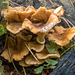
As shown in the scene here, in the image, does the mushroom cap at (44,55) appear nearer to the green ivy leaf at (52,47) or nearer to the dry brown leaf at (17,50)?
the green ivy leaf at (52,47)

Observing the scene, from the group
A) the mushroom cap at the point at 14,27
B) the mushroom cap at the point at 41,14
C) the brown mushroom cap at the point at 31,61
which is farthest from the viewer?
the brown mushroom cap at the point at 31,61

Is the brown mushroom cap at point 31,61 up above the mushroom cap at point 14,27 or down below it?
below

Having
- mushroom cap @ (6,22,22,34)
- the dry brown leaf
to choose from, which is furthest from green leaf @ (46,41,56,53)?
mushroom cap @ (6,22,22,34)

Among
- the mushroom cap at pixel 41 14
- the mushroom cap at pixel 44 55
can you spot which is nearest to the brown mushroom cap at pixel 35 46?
the mushroom cap at pixel 44 55

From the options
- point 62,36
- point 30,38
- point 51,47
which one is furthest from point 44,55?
point 62,36

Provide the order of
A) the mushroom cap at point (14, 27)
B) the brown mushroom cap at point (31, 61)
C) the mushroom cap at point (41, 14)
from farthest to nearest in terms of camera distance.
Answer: the brown mushroom cap at point (31, 61) < the mushroom cap at point (41, 14) < the mushroom cap at point (14, 27)

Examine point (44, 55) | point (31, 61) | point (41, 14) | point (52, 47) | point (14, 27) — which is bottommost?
point (31, 61)

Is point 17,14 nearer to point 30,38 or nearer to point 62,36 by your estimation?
point 30,38

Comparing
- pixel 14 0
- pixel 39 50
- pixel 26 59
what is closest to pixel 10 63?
pixel 26 59

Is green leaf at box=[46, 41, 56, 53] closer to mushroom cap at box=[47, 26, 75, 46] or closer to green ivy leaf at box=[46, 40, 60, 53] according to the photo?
green ivy leaf at box=[46, 40, 60, 53]
